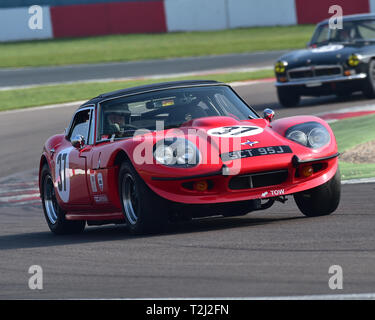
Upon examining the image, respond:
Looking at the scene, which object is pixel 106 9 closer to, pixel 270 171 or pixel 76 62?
pixel 76 62

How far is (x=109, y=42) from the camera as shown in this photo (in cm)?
3997

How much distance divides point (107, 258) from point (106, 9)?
35254 millimetres

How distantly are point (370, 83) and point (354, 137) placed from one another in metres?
4.76

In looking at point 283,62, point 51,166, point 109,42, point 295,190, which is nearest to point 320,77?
point 283,62

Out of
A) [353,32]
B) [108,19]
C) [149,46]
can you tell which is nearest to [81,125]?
[353,32]

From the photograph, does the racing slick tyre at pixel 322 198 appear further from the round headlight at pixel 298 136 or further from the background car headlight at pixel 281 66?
the background car headlight at pixel 281 66

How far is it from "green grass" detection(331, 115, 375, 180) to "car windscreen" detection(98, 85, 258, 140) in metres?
2.68

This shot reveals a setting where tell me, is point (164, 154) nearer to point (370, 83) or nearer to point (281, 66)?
point (281, 66)

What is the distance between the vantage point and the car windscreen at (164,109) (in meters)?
7.93

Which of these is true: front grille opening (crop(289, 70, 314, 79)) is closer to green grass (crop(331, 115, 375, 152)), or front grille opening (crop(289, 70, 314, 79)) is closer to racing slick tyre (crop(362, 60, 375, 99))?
racing slick tyre (crop(362, 60, 375, 99))

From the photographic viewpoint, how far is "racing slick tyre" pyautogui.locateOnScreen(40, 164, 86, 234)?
29.3 feet

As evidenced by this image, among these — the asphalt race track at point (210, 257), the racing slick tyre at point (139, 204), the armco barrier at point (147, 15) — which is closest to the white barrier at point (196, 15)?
the armco barrier at point (147, 15)

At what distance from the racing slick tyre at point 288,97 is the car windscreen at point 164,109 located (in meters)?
9.55

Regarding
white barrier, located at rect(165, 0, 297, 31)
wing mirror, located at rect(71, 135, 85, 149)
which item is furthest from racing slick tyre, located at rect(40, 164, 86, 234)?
white barrier, located at rect(165, 0, 297, 31)
